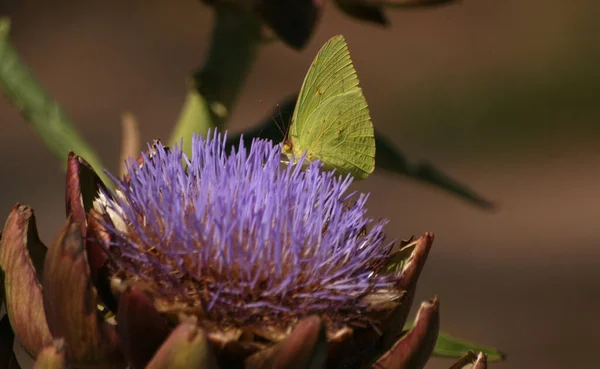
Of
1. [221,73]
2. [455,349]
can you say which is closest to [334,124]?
[221,73]

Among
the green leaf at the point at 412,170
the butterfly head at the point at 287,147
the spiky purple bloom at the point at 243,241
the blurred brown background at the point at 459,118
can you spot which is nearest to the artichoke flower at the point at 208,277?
the spiky purple bloom at the point at 243,241

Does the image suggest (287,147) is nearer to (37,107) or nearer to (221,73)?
(221,73)

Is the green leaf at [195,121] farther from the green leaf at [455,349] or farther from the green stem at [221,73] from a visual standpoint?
the green leaf at [455,349]

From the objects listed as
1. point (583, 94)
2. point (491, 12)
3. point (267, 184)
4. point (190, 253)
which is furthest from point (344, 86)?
point (491, 12)

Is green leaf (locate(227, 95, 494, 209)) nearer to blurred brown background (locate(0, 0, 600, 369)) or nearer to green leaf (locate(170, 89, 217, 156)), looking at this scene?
green leaf (locate(170, 89, 217, 156))

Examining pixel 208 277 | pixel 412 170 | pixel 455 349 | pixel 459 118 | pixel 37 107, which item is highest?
pixel 459 118

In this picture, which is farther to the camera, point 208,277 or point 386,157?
point 386,157

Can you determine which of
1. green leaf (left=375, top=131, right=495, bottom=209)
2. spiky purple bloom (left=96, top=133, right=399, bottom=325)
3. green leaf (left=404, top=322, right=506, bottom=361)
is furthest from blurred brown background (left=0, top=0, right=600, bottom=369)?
spiky purple bloom (left=96, top=133, right=399, bottom=325)
